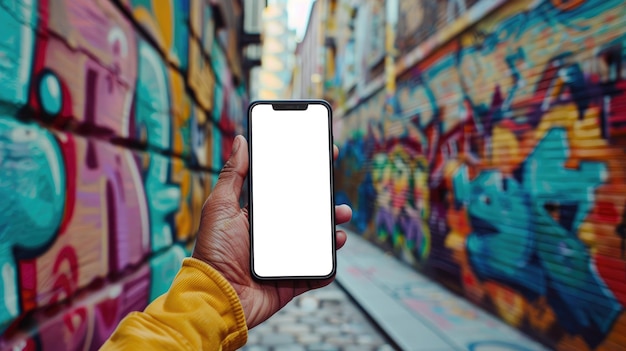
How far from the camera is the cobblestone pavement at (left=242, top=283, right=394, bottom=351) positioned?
4656mm

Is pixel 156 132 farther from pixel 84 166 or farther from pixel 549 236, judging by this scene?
pixel 549 236

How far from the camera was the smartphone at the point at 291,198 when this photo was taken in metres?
1.58

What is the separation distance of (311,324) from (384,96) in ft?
22.4

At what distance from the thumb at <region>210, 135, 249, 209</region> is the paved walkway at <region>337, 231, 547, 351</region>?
11.2 ft

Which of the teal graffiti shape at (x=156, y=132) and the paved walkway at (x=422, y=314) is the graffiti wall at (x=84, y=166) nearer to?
the teal graffiti shape at (x=156, y=132)

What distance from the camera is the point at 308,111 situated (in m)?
1.69

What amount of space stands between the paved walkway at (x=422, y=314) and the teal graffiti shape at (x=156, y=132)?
102 inches

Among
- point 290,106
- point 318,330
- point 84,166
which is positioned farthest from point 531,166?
point 84,166

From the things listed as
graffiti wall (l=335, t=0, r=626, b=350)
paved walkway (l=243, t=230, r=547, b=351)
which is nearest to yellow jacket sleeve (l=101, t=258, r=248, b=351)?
paved walkway (l=243, t=230, r=547, b=351)

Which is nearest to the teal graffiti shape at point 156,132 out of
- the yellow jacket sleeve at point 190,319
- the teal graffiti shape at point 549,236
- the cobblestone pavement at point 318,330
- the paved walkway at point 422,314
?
the cobblestone pavement at point 318,330

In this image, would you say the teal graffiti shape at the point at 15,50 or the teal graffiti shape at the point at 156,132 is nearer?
the teal graffiti shape at the point at 15,50

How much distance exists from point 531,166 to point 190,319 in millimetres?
4509

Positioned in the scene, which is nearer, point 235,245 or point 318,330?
point 235,245

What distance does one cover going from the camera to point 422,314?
5.54 metres
